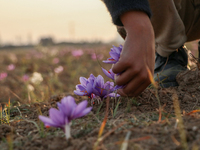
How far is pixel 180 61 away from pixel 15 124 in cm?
146

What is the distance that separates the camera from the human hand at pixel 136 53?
972 millimetres

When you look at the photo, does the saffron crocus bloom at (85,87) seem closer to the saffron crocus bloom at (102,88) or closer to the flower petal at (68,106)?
the saffron crocus bloom at (102,88)

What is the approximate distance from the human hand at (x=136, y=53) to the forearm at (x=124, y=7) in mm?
23

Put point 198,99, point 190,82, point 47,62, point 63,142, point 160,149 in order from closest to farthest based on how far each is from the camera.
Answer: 1. point 160,149
2. point 63,142
3. point 198,99
4. point 190,82
5. point 47,62

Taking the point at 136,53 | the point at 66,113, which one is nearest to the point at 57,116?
the point at 66,113

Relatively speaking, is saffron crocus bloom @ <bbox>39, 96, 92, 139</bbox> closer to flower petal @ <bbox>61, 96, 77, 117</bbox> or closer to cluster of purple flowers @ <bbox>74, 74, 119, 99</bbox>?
flower petal @ <bbox>61, 96, 77, 117</bbox>

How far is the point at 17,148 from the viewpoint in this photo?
32.3 inches

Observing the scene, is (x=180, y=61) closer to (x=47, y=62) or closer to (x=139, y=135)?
(x=139, y=135)

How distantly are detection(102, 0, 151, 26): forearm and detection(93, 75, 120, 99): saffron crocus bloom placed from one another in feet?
1.11

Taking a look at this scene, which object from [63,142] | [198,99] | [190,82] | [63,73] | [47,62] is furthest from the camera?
[47,62]

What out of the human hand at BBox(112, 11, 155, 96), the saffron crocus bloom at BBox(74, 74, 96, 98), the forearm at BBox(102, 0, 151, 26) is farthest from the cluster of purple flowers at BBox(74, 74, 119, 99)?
the forearm at BBox(102, 0, 151, 26)

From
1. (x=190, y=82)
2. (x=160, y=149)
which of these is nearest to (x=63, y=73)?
(x=190, y=82)

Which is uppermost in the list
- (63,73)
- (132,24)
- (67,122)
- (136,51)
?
(132,24)

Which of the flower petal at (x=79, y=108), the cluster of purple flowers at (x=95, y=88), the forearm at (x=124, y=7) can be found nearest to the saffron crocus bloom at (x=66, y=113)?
the flower petal at (x=79, y=108)
